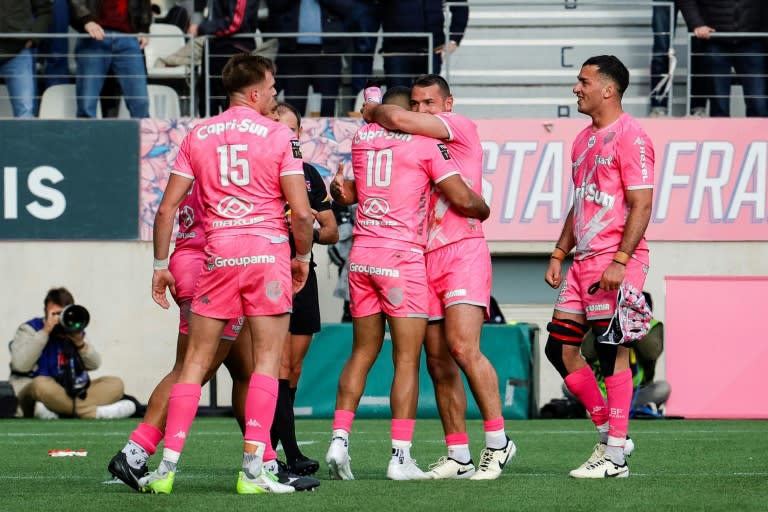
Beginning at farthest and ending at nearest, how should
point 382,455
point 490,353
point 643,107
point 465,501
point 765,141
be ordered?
point 643,107
point 765,141
point 490,353
point 382,455
point 465,501

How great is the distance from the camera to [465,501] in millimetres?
6094

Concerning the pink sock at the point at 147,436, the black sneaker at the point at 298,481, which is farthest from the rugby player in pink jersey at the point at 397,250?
the pink sock at the point at 147,436

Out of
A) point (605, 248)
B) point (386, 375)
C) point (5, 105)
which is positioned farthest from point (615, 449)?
point (5, 105)

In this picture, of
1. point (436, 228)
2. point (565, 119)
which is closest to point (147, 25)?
point (565, 119)

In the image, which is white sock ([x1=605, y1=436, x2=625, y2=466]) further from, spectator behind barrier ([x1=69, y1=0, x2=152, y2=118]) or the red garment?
the red garment

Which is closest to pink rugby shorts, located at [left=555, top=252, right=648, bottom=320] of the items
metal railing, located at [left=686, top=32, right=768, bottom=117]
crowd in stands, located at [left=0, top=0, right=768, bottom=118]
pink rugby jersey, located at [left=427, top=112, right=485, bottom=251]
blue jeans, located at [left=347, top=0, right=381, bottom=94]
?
pink rugby jersey, located at [left=427, top=112, right=485, bottom=251]

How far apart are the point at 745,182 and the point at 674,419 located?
113 inches

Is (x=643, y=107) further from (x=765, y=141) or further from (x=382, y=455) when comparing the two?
(x=382, y=455)

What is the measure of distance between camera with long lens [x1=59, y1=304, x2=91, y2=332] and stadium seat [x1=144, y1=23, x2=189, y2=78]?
3.68 metres

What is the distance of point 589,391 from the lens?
7551mm

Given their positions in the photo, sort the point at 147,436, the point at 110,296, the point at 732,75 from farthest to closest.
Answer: the point at 110,296 → the point at 732,75 → the point at 147,436

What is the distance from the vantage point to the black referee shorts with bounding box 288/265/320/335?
8094 millimetres

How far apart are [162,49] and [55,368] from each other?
14.5 ft

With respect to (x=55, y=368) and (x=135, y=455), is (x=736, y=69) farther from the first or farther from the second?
(x=135, y=455)
